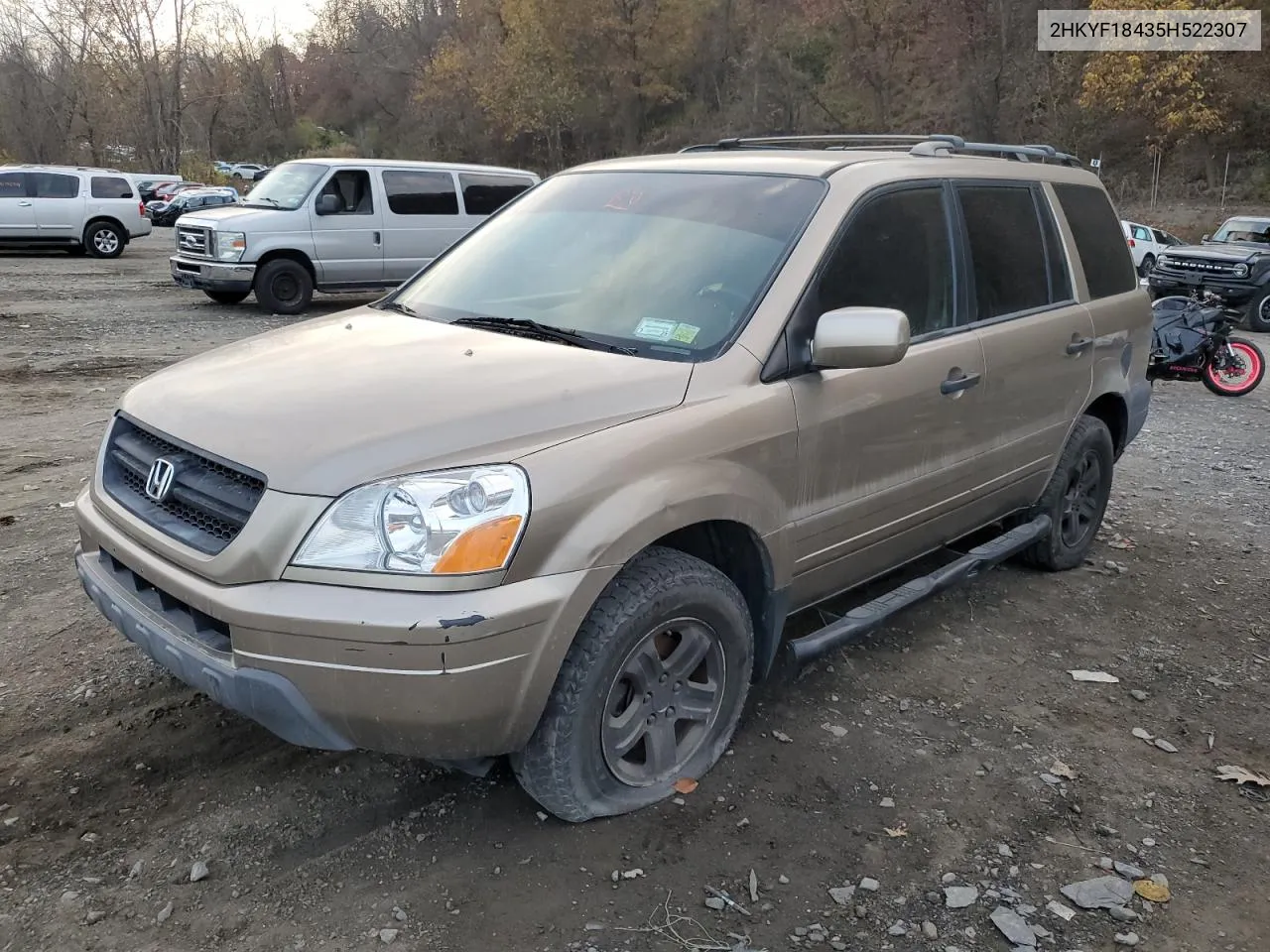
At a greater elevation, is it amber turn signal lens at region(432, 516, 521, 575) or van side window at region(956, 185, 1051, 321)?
van side window at region(956, 185, 1051, 321)

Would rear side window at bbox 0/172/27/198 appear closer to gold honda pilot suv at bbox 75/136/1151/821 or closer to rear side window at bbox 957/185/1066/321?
gold honda pilot suv at bbox 75/136/1151/821

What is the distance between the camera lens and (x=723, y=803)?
302 centimetres

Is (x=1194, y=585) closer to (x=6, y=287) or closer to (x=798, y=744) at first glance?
(x=798, y=744)

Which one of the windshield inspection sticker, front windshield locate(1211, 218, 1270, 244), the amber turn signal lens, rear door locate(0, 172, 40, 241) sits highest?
rear door locate(0, 172, 40, 241)

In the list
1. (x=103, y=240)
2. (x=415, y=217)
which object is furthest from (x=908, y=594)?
(x=103, y=240)

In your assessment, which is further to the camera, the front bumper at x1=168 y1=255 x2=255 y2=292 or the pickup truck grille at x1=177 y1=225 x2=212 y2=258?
the pickup truck grille at x1=177 y1=225 x2=212 y2=258

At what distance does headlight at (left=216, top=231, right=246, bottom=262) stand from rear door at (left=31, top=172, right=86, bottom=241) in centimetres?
1101

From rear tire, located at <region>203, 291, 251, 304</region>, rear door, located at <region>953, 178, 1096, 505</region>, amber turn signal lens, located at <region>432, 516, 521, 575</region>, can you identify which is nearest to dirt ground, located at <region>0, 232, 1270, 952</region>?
rear door, located at <region>953, 178, 1096, 505</region>

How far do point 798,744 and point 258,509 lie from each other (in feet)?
6.25

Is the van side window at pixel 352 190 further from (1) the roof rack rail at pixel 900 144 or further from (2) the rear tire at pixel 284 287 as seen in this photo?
(1) the roof rack rail at pixel 900 144

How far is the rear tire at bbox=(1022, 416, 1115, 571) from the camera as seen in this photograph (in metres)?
4.63

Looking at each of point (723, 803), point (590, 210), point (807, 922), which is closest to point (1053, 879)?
point (807, 922)

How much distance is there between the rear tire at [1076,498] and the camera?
4.63 metres

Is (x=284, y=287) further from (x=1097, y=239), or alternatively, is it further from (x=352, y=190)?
(x=1097, y=239)
